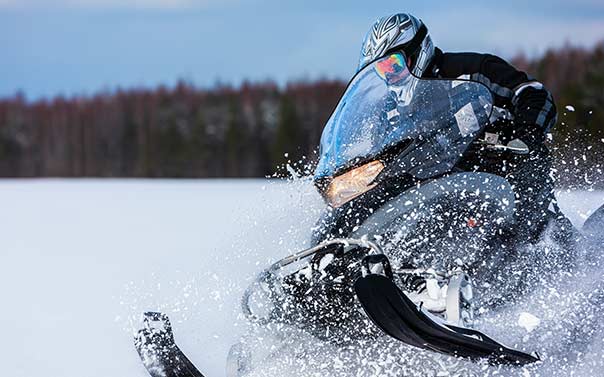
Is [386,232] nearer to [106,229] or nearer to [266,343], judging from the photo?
[266,343]

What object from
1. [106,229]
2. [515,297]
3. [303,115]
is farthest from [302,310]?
[303,115]

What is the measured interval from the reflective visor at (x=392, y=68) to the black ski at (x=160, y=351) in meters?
1.56

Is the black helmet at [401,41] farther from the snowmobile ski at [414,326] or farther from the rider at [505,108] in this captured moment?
the snowmobile ski at [414,326]

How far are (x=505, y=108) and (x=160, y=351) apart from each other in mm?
2066

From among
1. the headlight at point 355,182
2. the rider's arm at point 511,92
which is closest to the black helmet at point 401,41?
the rider's arm at point 511,92

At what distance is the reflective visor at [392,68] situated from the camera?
3900 millimetres

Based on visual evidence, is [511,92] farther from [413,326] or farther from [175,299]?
[175,299]

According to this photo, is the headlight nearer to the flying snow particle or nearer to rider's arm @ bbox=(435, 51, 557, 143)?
rider's arm @ bbox=(435, 51, 557, 143)

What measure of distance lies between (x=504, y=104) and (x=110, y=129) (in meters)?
69.5

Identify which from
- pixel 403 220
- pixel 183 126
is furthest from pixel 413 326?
pixel 183 126

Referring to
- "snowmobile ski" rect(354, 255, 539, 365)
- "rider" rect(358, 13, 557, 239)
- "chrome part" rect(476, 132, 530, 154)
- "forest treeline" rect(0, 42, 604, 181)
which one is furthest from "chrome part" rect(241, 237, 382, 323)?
"forest treeline" rect(0, 42, 604, 181)

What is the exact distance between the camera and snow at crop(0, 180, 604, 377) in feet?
12.2

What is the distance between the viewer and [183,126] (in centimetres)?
6656

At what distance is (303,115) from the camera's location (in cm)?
6294
